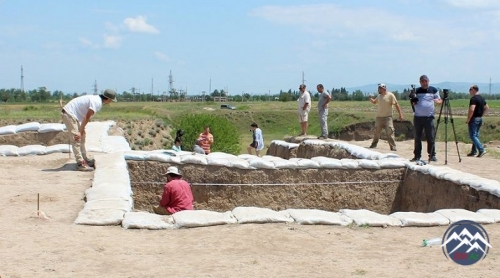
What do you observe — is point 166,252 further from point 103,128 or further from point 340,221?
point 103,128

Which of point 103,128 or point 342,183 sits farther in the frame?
point 103,128

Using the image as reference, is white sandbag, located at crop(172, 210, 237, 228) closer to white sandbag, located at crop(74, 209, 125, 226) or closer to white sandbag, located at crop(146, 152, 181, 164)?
white sandbag, located at crop(74, 209, 125, 226)

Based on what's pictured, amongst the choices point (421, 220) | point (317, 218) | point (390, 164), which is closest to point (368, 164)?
point (390, 164)

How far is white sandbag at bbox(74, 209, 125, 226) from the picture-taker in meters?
6.38

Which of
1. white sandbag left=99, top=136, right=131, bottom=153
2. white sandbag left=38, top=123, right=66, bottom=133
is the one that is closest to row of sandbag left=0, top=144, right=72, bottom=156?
white sandbag left=99, top=136, right=131, bottom=153

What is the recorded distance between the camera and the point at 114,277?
483 centimetres

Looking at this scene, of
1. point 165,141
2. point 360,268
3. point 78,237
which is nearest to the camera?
point 360,268

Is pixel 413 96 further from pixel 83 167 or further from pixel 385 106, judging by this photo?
pixel 83 167

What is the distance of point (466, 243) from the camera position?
609 cm

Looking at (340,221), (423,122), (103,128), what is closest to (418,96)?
(423,122)

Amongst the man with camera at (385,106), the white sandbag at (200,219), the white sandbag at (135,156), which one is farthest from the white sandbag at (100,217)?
the man with camera at (385,106)

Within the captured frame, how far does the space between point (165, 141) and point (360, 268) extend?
26363 mm

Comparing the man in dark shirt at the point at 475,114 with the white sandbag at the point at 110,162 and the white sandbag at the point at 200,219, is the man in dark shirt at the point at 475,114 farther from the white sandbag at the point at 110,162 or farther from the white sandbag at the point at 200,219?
the white sandbag at the point at 200,219

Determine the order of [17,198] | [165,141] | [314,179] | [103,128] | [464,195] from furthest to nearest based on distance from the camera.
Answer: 1. [165,141]
2. [103,128]
3. [314,179]
4. [464,195]
5. [17,198]
